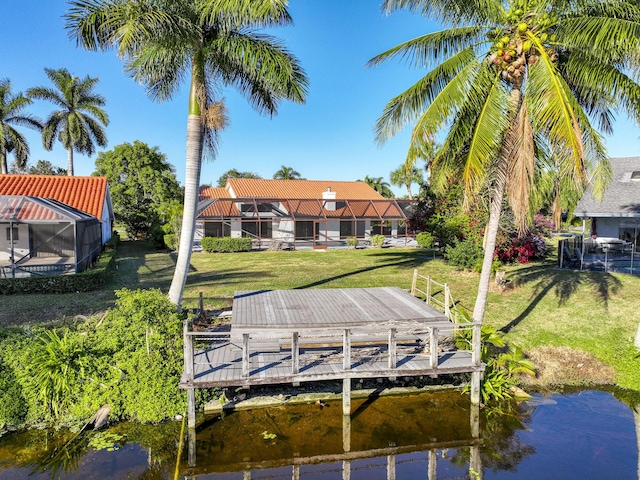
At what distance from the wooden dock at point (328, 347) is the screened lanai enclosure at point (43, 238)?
10.3 metres

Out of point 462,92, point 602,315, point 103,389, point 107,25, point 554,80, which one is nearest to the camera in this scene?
point 554,80

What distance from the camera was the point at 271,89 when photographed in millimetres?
11828

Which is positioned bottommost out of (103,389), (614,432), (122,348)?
(614,432)

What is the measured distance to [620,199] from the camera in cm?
2117

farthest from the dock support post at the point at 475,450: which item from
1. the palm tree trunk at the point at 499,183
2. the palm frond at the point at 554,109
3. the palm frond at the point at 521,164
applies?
the palm frond at the point at 554,109

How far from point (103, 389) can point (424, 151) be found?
26.9 feet

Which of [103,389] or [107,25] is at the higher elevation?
[107,25]

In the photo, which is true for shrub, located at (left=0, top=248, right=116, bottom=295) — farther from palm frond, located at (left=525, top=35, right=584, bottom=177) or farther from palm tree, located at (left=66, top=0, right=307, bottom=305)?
palm frond, located at (left=525, top=35, right=584, bottom=177)

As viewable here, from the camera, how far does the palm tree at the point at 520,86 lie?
25.8ft

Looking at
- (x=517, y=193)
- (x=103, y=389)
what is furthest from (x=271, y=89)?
(x=103, y=389)

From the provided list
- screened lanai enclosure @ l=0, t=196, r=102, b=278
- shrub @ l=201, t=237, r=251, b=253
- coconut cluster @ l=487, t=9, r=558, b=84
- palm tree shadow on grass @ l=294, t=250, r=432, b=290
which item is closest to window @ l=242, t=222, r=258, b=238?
shrub @ l=201, t=237, r=251, b=253

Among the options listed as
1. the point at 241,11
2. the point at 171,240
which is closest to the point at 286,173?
the point at 171,240

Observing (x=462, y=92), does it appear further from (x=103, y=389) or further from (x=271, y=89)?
(x=103, y=389)

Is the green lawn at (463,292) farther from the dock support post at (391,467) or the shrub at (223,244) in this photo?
the dock support post at (391,467)
